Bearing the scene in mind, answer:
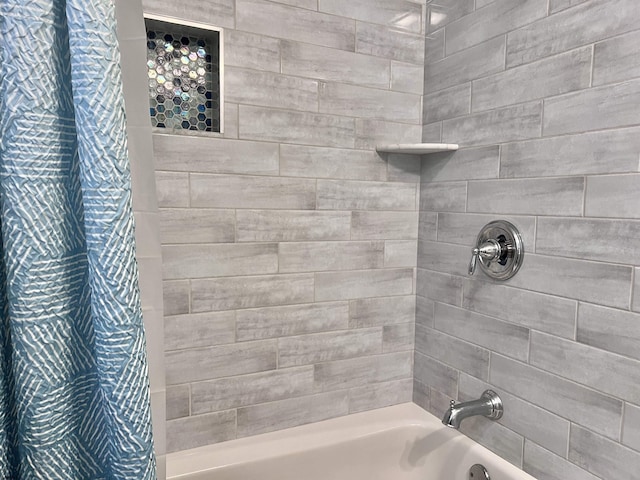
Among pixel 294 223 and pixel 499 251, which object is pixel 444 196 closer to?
pixel 499 251

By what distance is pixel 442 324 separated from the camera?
70.8 inches

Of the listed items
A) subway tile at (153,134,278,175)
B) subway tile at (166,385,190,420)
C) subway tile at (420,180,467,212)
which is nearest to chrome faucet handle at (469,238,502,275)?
subway tile at (420,180,467,212)

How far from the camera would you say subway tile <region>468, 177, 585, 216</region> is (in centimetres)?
128

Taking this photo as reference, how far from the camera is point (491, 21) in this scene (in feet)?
5.04

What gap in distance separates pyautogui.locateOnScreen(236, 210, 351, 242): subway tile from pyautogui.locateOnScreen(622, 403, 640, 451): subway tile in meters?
1.04

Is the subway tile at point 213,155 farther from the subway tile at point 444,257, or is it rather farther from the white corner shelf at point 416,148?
the subway tile at point 444,257

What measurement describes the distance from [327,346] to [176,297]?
2.07ft

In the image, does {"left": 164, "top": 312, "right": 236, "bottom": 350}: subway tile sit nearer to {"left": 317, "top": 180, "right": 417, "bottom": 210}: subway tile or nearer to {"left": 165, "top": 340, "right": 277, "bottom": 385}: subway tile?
{"left": 165, "top": 340, "right": 277, "bottom": 385}: subway tile

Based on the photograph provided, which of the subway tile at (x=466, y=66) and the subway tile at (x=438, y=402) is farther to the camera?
the subway tile at (x=438, y=402)

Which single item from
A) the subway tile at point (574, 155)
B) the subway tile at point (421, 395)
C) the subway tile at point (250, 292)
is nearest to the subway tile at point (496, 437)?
the subway tile at point (421, 395)

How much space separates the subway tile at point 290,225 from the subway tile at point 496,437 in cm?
85

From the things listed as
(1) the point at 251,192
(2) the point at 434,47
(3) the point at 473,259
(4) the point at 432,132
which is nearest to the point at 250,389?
(1) the point at 251,192

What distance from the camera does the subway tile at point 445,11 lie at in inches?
65.0

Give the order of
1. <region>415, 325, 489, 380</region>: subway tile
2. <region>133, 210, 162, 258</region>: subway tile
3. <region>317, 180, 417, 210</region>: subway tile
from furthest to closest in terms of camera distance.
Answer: <region>317, 180, 417, 210</region>: subway tile
<region>415, 325, 489, 380</region>: subway tile
<region>133, 210, 162, 258</region>: subway tile
